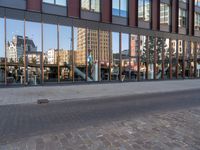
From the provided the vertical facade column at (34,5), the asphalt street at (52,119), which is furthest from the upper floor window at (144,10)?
the asphalt street at (52,119)

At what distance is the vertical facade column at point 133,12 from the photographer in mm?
24453

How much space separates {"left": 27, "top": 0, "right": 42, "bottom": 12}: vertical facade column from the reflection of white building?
260cm

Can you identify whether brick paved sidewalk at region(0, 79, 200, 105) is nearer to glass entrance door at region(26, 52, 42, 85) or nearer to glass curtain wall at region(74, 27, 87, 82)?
glass entrance door at region(26, 52, 42, 85)

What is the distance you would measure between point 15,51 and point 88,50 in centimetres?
693

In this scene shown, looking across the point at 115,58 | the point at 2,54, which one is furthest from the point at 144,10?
the point at 2,54

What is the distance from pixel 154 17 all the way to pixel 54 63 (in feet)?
45.0

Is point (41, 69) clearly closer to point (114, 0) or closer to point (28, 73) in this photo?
point (28, 73)

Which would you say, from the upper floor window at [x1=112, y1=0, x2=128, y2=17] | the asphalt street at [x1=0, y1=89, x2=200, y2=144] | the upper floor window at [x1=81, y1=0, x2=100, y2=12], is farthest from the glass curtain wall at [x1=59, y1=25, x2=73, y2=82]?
the asphalt street at [x1=0, y1=89, x2=200, y2=144]

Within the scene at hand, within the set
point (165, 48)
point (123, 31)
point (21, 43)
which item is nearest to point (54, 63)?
point (21, 43)

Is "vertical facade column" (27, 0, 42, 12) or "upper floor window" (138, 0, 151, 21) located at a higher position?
"upper floor window" (138, 0, 151, 21)

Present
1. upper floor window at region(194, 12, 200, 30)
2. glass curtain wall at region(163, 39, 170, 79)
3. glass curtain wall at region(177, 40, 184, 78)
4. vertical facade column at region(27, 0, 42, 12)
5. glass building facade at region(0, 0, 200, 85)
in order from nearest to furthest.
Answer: glass building facade at region(0, 0, 200, 85) → vertical facade column at region(27, 0, 42, 12) → glass curtain wall at region(163, 39, 170, 79) → glass curtain wall at region(177, 40, 184, 78) → upper floor window at region(194, 12, 200, 30)

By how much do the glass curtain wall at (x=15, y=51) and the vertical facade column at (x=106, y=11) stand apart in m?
8.17

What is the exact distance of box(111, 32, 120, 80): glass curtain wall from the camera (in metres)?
23.5

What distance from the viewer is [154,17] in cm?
2652
